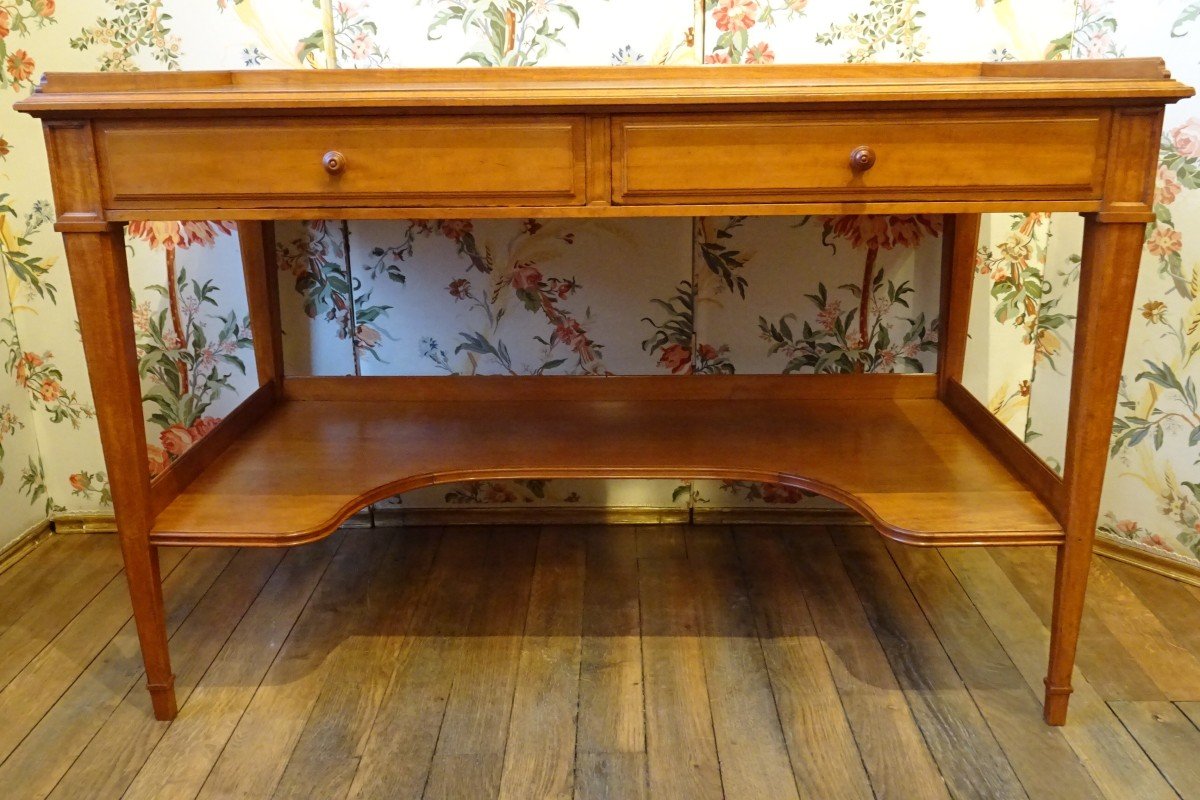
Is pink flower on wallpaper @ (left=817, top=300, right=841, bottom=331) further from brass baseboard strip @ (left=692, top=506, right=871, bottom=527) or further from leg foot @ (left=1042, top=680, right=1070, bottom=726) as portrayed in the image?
leg foot @ (left=1042, top=680, right=1070, bottom=726)

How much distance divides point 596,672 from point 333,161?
2.73 feet

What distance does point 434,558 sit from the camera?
186cm

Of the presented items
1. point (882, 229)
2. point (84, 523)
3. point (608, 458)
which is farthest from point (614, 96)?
point (84, 523)

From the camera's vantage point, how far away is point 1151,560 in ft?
5.83

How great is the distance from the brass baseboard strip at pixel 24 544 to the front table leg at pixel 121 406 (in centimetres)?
68

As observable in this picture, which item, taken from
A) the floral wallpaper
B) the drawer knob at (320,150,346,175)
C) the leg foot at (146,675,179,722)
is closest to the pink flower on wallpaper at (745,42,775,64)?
the floral wallpaper

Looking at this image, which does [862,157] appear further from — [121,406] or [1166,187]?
[121,406]

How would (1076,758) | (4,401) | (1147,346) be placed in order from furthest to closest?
1. (4,401)
2. (1147,346)
3. (1076,758)

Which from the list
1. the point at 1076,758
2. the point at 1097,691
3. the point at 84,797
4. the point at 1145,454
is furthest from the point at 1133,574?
the point at 84,797

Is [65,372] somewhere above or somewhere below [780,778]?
above

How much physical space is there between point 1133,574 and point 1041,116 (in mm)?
981

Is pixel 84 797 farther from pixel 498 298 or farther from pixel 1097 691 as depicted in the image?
pixel 1097 691

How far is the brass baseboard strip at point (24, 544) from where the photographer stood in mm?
1862

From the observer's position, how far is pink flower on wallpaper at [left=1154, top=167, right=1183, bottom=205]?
1.64 m
